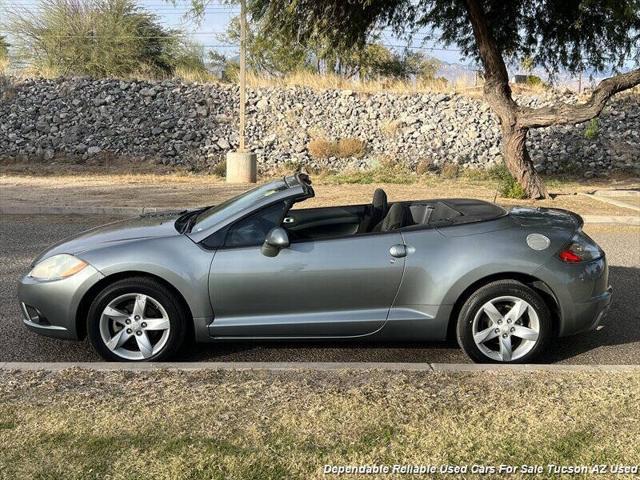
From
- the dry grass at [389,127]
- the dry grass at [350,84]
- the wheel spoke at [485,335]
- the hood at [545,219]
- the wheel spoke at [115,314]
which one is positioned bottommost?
the wheel spoke at [485,335]

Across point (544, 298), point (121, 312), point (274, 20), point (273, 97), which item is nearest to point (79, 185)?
point (274, 20)

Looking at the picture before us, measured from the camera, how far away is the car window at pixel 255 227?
5047 mm

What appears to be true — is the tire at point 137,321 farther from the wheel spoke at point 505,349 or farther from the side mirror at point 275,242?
the wheel spoke at point 505,349

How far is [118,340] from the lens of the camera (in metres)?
4.90

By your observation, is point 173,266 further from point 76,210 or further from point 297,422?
point 76,210

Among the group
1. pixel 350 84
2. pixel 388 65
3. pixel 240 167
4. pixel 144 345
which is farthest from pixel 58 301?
pixel 388 65

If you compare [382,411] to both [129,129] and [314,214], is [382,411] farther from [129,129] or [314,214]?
[129,129]

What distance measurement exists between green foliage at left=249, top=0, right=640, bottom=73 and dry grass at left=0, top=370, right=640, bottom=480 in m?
13.0

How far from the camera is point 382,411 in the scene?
3729mm

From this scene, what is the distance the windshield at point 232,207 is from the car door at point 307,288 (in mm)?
392

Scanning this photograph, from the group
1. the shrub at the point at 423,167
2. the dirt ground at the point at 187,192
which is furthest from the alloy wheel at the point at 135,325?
the shrub at the point at 423,167

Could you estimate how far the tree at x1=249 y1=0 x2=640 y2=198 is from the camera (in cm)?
1650

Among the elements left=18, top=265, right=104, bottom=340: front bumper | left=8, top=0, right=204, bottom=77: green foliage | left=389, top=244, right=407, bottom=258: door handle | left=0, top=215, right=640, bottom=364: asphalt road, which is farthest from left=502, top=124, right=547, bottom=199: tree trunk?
left=8, top=0, right=204, bottom=77: green foliage

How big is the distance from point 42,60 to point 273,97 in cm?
1356
